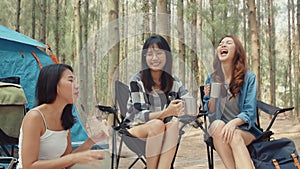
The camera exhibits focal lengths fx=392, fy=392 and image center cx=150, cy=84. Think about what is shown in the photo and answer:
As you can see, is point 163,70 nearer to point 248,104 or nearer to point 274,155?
point 248,104

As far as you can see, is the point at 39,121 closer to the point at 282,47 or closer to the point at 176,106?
the point at 176,106

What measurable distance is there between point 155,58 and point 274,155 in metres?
0.77

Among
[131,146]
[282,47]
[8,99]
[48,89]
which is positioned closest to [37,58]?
[8,99]

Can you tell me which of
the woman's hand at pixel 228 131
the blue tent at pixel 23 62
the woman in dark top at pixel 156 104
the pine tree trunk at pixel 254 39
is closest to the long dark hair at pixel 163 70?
the woman in dark top at pixel 156 104

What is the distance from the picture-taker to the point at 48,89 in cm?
135

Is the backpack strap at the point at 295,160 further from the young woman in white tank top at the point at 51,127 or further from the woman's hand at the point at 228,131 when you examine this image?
the young woman in white tank top at the point at 51,127

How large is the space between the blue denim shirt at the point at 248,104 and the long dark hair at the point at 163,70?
8.8 inches

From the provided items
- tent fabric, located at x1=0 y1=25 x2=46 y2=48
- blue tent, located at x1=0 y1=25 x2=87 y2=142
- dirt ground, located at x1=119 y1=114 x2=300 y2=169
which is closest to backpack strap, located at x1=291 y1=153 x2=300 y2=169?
dirt ground, located at x1=119 y1=114 x2=300 y2=169

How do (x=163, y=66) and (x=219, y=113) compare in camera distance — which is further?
(x=219, y=113)

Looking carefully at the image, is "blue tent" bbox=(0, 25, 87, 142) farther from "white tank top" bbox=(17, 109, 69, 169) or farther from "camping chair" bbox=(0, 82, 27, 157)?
"white tank top" bbox=(17, 109, 69, 169)

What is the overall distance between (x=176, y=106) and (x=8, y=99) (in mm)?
1041

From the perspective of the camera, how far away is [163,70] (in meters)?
2.04

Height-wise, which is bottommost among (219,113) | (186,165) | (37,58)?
(186,165)

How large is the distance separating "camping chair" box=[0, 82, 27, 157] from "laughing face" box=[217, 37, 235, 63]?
1172mm
